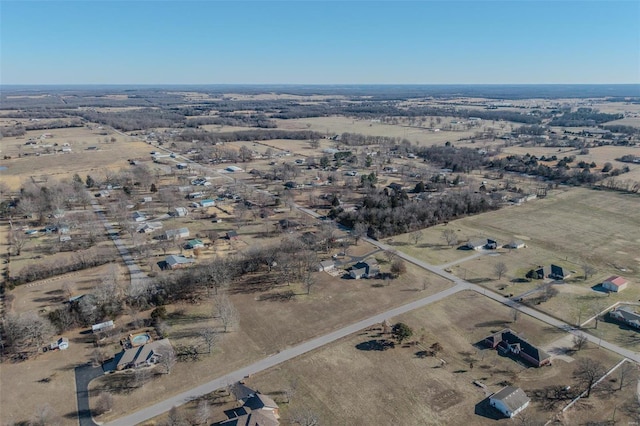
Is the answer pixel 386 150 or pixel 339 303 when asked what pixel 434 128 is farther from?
pixel 339 303

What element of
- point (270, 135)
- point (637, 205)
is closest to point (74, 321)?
point (637, 205)

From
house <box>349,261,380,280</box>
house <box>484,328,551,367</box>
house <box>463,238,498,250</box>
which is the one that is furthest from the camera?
house <box>463,238,498,250</box>

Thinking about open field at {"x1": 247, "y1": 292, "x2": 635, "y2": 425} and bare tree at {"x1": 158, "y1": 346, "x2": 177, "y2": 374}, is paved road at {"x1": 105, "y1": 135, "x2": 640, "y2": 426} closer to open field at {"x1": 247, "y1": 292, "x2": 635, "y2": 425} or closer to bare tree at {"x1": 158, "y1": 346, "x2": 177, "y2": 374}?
open field at {"x1": 247, "y1": 292, "x2": 635, "y2": 425}

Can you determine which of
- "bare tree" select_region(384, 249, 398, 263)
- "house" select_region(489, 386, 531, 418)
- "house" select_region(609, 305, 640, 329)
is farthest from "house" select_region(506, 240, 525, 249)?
"house" select_region(489, 386, 531, 418)

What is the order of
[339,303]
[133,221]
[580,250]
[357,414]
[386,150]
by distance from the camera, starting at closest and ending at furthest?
[357,414], [339,303], [580,250], [133,221], [386,150]

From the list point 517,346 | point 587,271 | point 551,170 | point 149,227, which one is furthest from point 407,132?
point 517,346

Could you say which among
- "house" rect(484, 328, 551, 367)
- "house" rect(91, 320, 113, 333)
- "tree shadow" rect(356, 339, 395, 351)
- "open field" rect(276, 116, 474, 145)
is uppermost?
"open field" rect(276, 116, 474, 145)
